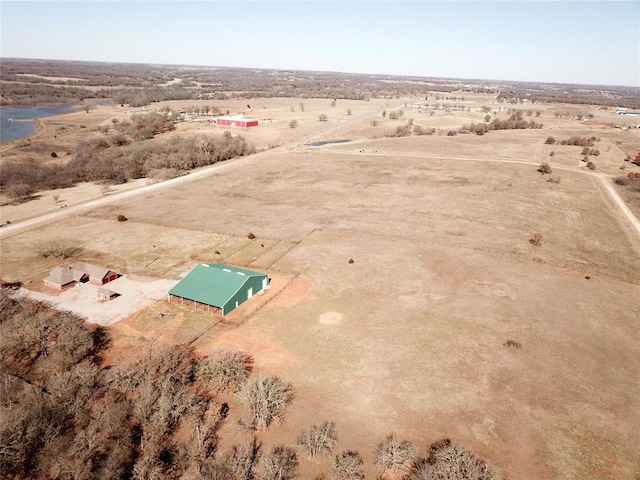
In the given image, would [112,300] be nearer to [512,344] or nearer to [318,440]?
[318,440]

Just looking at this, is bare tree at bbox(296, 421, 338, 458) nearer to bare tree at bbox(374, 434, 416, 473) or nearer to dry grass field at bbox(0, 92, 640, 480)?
dry grass field at bbox(0, 92, 640, 480)

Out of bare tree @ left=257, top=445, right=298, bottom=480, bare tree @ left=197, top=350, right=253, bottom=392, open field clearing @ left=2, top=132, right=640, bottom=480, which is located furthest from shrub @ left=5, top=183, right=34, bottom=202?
bare tree @ left=257, top=445, right=298, bottom=480

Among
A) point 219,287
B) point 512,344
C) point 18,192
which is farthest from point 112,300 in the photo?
point 18,192

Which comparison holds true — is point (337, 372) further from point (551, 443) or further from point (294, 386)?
point (551, 443)

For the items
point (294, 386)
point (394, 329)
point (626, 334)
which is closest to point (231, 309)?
point (294, 386)

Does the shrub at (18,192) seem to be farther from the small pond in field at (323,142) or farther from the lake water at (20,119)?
the small pond in field at (323,142)
